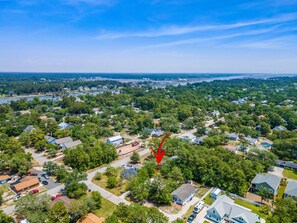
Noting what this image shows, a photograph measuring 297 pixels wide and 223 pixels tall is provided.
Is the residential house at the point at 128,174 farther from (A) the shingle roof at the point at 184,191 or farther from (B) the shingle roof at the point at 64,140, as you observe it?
(B) the shingle roof at the point at 64,140

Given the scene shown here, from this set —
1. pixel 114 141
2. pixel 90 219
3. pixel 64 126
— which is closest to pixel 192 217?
pixel 90 219

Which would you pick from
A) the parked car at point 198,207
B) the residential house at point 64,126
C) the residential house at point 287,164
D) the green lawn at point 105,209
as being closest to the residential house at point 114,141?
the residential house at point 64,126

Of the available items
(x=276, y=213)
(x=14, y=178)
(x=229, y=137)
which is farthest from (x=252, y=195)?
(x=14, y=178)

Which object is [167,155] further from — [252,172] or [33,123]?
[33,123]

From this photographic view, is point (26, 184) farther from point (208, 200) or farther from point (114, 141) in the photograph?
point (208, 200)

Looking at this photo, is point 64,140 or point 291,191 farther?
point 64,140

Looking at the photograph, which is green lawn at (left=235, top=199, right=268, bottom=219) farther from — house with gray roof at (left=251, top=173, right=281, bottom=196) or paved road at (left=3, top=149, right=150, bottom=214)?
paved road at (left=3, top=149, right=150, bottom=214)
